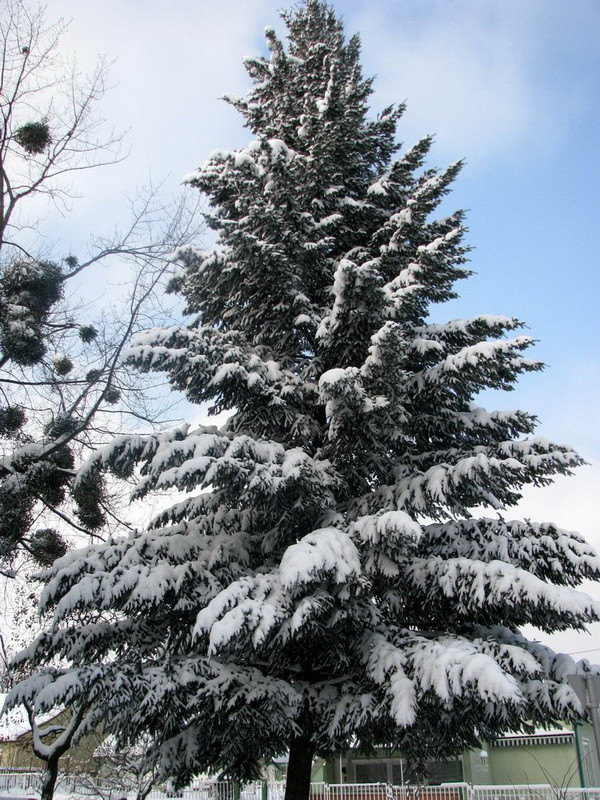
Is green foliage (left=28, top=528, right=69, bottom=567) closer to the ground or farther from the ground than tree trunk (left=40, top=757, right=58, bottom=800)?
farther from the ground

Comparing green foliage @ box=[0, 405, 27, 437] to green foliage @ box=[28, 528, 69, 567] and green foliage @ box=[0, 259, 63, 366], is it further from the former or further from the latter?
green foliage @ box=[28, 528, 69, 567]

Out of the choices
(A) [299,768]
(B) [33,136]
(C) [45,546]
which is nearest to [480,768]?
(A) [299,768]

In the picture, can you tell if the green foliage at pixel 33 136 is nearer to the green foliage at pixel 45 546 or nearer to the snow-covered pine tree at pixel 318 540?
the snow-covered pine tree at pixel 318 540

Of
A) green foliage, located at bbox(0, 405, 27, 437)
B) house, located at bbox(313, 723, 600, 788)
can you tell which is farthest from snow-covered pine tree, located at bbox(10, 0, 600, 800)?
house, located at bbox(313, 723, 600, 788)

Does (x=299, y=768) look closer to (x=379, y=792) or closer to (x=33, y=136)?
(x=379, y=792)

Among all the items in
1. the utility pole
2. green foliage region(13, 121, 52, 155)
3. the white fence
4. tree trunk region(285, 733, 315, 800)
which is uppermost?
green foliage region(13, 121, 52, 155)

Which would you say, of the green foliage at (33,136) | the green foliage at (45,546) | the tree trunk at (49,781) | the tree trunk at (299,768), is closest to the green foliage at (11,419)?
the green foliage at (45,546)

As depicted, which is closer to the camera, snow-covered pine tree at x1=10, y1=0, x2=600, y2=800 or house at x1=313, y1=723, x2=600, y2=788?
snow-covered pine tree at x1=10, y1=0, x2=600, y2=800

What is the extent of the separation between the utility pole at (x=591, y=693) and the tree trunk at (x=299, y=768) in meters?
3.48

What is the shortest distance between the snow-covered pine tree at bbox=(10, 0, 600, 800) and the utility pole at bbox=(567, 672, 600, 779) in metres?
0.60

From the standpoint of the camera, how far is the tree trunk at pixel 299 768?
7.78 m

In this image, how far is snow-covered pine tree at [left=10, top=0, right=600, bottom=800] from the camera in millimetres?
6578

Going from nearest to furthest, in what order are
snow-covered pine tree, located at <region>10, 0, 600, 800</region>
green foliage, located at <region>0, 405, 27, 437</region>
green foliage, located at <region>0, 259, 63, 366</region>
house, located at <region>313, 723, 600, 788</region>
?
1. snow-covered pine tree, located at <region>10, 0, 600, 800</region>
2. green foliage, located at <region>0, 259, 63, 366</region>
3. green foliage, located at <region>0, 405, 27, 437</region>
4. house, located at <region>313, 723, 600, 788</region>

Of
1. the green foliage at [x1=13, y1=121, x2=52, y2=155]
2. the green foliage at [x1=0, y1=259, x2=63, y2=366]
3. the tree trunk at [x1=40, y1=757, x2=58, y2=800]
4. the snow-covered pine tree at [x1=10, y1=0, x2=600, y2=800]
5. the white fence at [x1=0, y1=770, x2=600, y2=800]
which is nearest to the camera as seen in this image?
the snow-covered pine tree at [x1=10, y1=0, x2=600, y2=800]
